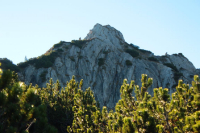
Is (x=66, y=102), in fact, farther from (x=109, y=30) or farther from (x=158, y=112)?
(x=109, y=30)

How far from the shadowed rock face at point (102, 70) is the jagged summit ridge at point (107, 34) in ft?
27.7

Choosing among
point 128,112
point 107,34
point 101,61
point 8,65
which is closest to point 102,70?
point 101,61

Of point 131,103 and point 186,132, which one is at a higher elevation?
point 131,103

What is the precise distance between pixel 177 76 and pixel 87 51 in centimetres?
3636

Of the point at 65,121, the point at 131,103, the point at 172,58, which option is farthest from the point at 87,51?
the point at 131,103

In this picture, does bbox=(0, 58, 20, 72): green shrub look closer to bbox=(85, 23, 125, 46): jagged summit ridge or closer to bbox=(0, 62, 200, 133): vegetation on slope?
bbox=(85, 23, 125, 46): jagged summit ridge

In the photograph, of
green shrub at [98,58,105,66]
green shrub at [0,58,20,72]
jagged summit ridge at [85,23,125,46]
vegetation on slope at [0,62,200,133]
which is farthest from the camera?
jagged summit ridge at [85,23,125,46]

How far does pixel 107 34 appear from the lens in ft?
263

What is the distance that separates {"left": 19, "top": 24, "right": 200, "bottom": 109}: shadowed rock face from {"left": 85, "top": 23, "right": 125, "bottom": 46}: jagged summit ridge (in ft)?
27.7

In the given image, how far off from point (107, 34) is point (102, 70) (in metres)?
28.7

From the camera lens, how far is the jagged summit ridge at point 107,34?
7725 cm

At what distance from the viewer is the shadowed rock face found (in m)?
52.5

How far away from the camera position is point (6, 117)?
7.86 metres

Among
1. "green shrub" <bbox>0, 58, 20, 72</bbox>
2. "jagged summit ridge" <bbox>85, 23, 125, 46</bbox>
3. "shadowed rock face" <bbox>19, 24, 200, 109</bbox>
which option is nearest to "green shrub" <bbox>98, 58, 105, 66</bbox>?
"shadowed rock face" <bbox>19, 24, 200, 109</bbox>
